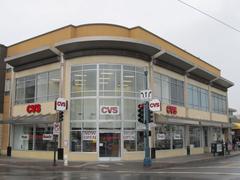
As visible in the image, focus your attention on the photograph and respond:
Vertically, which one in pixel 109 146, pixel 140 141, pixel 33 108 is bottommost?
pixel 109 146

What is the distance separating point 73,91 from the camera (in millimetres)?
32500

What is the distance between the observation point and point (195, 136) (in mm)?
43562

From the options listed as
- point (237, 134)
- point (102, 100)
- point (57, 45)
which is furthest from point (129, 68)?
point (237, 134)

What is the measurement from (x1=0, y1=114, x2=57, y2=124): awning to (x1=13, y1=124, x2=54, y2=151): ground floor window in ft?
3.96

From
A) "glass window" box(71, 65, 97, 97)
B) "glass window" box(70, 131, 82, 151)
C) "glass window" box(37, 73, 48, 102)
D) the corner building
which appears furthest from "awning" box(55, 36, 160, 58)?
"glass window" box(70, 131, 82, 151)

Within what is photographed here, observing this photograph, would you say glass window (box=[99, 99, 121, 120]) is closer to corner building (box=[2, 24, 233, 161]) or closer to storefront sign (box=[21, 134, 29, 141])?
corner building (box=[2, 24, 233, 161])

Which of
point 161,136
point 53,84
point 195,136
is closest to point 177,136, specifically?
point 161,136

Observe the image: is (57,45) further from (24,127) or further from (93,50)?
(24,127)

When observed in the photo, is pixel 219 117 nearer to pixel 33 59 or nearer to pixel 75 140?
pixel 75 140

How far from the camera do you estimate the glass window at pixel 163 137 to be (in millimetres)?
34938

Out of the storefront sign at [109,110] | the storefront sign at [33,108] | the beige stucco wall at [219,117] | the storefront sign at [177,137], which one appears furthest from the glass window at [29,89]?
the beige stucco wall at [219,117]

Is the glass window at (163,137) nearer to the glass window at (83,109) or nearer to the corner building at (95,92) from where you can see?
the corner building at (95,92)

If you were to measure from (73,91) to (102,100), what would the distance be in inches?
120

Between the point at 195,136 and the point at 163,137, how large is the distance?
919 centimetres
